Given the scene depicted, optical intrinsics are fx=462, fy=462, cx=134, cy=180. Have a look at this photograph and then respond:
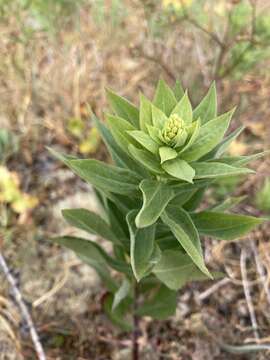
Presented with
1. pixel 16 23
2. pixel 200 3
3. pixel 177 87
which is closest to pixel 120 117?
pixel 177 87

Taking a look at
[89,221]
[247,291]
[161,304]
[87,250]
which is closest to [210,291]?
[247,291]

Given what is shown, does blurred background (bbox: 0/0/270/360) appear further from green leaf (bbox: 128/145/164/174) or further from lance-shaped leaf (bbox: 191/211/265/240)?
green leaf (bbox: 128/145/164/174)

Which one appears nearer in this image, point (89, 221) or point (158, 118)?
point (158, 118)

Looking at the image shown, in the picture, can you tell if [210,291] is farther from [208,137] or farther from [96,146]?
[208,137]

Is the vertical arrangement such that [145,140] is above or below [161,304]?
above

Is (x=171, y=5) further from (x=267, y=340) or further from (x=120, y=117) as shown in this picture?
(x=267, y=340)

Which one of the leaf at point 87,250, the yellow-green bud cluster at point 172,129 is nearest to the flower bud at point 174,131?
the yellow-green bud cluster at point 172,129

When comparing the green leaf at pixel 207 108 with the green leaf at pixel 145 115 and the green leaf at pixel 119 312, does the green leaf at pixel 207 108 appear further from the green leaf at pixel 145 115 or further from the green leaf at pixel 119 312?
the green leaf at pixel 119 312
